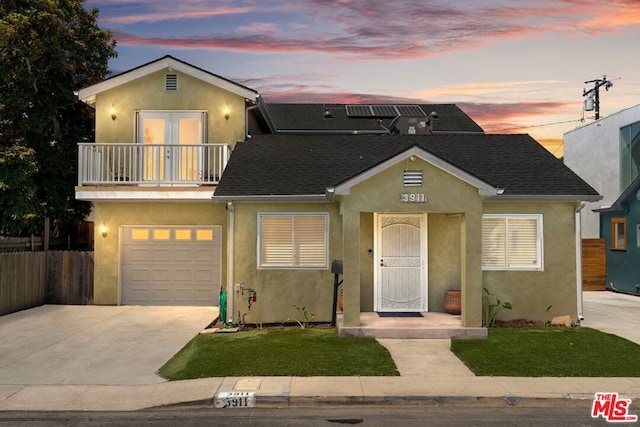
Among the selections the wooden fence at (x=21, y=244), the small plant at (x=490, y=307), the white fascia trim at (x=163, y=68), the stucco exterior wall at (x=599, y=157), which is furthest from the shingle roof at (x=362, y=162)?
the stucco exterior wall at (x=599, y=157)

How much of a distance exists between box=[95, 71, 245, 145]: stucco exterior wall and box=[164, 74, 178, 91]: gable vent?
10 cm

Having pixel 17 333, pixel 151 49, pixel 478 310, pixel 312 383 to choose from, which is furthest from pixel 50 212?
pixel 478 310

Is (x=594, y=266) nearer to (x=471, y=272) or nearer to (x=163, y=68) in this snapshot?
(x=471, y=272)

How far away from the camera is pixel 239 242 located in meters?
11.9

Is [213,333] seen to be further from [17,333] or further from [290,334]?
[17,333]

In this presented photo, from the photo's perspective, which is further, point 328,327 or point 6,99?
point 6,99

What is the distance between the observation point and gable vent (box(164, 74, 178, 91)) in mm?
15227

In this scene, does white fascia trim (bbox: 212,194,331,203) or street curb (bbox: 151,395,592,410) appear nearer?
street curb (bbox: 151,395,592,410)

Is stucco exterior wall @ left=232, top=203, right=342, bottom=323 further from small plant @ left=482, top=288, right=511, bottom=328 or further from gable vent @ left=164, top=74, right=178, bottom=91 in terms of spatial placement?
gable vent @ left=164, top=74, right=178, bottom=91

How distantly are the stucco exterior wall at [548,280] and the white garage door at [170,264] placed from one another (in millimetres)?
8005

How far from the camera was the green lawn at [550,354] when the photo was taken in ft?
26.8

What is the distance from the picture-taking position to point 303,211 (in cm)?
1207

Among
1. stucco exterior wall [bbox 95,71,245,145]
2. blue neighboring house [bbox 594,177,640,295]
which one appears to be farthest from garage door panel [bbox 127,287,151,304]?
blue neighboring house [bbox 594,177,640,295]

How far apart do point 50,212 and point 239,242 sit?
8407 millimetres
